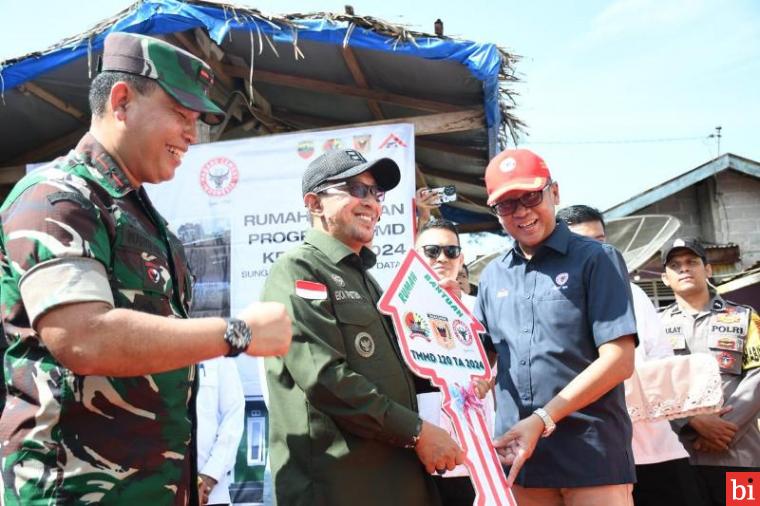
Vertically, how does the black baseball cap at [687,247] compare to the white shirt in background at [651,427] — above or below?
above

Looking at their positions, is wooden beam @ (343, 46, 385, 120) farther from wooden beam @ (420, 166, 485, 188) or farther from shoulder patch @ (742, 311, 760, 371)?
shoulder patch @ (742, 311, 760, 371)

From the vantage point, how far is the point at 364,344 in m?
2.23

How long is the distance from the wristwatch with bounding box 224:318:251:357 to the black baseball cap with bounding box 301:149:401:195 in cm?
111

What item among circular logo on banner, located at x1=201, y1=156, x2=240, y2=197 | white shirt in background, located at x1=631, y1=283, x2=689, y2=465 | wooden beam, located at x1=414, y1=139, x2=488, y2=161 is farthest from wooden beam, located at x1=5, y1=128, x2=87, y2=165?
white shirt in background, located at x1=631, y1=283, x2=689, y2=465

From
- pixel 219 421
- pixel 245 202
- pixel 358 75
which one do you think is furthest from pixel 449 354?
pixel 358 75

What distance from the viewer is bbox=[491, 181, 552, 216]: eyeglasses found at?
264cm

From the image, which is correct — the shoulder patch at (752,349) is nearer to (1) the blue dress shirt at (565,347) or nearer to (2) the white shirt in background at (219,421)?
(1) the blue dress shirt at (565,347)

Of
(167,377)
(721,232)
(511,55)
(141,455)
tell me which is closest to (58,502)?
(141,455)

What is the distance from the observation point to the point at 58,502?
56.7 inches

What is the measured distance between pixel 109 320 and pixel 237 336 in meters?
0.27

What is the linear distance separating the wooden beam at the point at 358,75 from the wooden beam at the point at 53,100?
2.76 meters

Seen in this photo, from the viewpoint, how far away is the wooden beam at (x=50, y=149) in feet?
22.2

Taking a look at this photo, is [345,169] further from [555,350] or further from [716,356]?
[716,356]

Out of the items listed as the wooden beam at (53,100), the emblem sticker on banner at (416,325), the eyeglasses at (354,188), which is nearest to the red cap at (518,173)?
the eyeglasses at (354,188)
